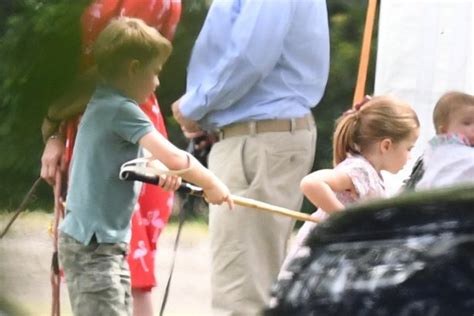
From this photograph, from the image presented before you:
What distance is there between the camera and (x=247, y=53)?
385 cm

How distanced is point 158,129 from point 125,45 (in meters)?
→ 1.68

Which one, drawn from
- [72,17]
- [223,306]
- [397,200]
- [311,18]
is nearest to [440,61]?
[311,18]

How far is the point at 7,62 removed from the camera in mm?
1199

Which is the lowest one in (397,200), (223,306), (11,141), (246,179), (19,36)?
(223,306)

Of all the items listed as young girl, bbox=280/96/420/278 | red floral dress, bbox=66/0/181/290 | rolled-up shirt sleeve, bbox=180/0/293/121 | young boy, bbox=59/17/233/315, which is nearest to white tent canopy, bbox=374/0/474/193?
young girl, bbox=280/96/420/278

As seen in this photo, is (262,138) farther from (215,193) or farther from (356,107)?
(215,193)

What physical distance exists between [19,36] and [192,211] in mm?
2264

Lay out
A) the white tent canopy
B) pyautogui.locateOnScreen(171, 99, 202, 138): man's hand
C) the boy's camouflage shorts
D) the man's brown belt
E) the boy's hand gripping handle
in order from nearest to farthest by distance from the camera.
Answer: the boy's hand gripping handle < the boy's camouflage shorts < pyautogui.locateOnScreen(171, 99, 202, 138): man's hand < the man's brown belt < the white tent canopy

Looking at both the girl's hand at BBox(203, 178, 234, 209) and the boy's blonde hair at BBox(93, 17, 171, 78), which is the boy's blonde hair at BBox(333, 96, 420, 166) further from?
the boy's blonde hair at BBox(93, 17, 171, 78)

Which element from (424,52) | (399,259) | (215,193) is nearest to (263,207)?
(215,193)

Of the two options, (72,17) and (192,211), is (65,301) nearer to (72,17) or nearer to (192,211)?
(192,211)

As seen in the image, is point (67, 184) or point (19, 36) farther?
point (67, 184)

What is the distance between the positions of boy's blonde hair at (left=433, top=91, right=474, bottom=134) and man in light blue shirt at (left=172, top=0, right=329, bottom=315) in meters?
0.39

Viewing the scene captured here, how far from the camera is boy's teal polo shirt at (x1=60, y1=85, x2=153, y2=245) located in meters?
3.41
